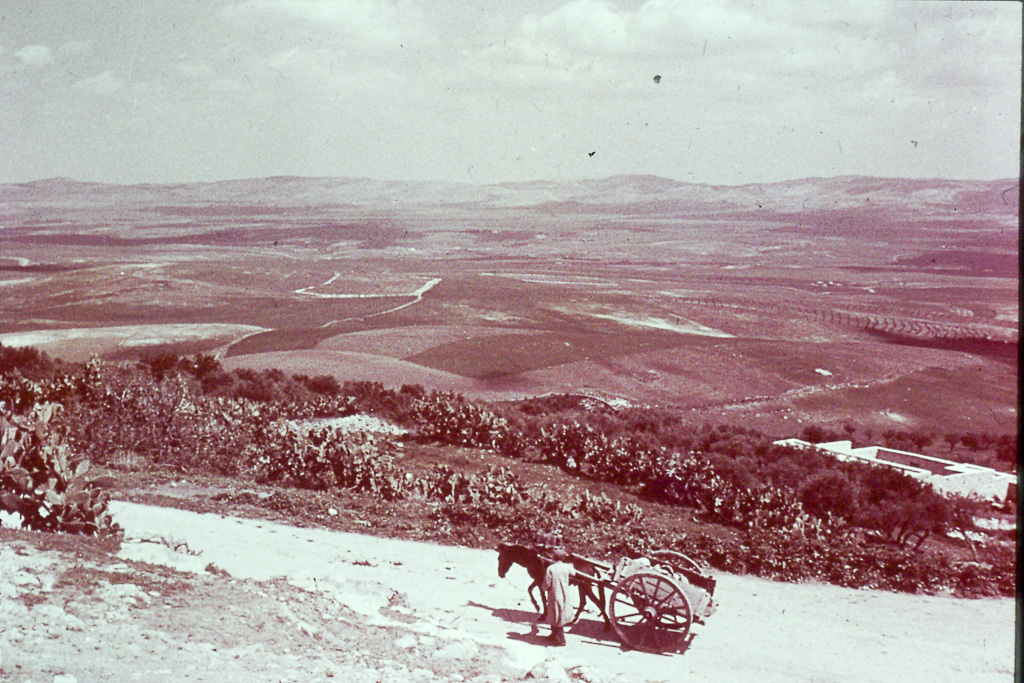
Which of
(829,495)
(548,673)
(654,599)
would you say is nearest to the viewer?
(548,673)

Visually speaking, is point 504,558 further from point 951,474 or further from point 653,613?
point 951,474

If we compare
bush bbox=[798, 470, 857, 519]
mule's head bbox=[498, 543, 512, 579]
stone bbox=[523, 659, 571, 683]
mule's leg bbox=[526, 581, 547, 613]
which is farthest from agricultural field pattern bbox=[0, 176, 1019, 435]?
stone bbox=[523, 659, 571, 683]

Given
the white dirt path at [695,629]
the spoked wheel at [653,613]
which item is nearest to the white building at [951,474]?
the white dirt path at [695,629]

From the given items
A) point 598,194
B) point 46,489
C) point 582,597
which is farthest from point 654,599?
point 46,489

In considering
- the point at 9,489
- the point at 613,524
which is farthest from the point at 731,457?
the point at 9,489

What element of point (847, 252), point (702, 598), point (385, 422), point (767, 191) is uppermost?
point (767, 191)

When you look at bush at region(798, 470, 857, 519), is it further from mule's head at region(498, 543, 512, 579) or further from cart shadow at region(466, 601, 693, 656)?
mule's head at region(498, 543, 512, 579)

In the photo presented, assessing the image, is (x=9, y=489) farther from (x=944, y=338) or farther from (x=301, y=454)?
(x=944, y=338)
